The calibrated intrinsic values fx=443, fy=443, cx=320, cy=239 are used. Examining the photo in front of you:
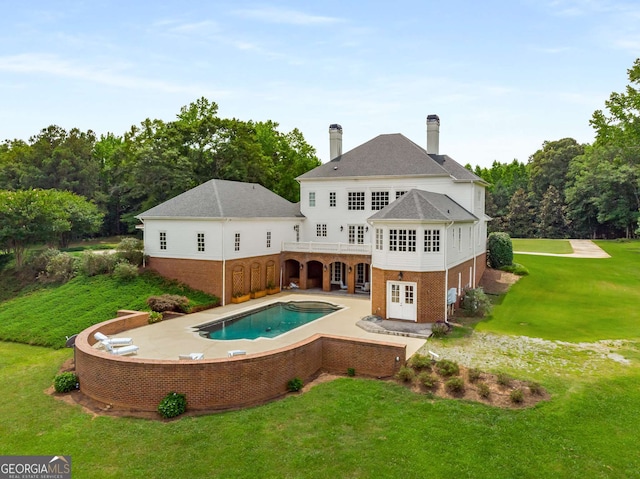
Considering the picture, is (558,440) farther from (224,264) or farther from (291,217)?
(291,217)

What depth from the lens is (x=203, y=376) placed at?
41.5ft

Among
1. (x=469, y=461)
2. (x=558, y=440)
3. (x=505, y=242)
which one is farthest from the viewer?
(x=505, y=242)

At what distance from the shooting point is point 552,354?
15797 mm

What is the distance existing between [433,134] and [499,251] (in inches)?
390

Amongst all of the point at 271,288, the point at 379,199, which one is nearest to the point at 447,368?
the point at 271,288

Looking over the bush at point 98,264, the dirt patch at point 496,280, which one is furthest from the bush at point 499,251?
the bush at point 98,264

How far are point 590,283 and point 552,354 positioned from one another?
1584cm

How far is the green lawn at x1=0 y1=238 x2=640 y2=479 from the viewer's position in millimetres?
9633

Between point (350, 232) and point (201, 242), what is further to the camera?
point (350, 232)

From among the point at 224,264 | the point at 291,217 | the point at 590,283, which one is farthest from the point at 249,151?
the point at 590,283

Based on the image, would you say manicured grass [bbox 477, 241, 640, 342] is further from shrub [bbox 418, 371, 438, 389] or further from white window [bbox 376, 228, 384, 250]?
shrub [bbox 418, 371, 438, 389]

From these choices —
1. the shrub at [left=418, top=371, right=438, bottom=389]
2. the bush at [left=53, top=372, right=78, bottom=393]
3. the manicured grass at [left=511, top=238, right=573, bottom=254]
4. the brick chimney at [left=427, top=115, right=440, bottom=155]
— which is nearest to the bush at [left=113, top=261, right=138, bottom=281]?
the bush at [left=53, top=372, right=78, bottom=393]

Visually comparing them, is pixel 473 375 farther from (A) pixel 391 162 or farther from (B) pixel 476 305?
(A) pixel 391 162

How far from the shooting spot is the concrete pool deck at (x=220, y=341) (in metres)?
15.9
